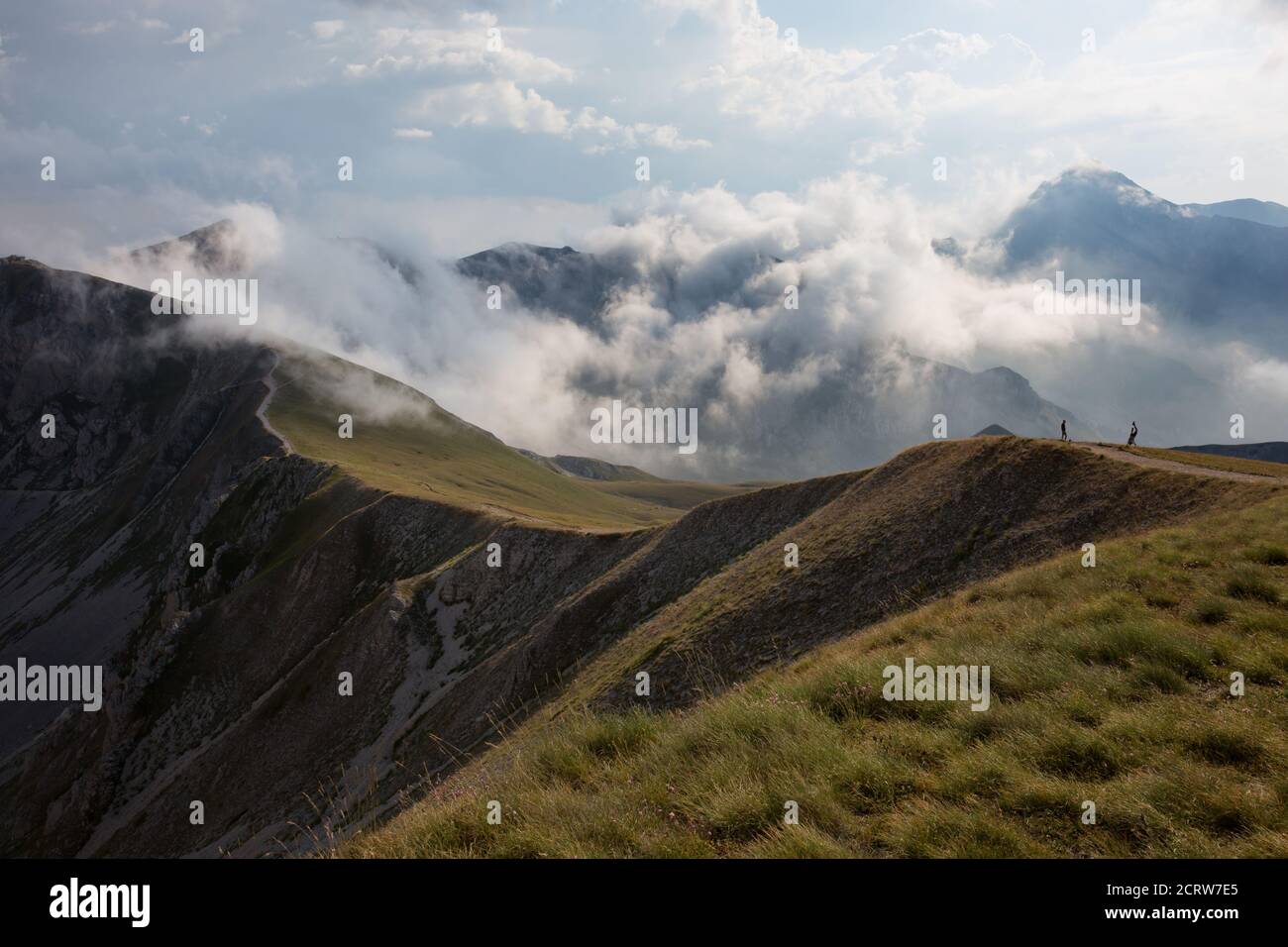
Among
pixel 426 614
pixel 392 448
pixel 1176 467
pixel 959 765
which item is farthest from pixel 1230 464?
pixel 392 448

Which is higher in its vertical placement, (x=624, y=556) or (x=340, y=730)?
(x=624, y=556)

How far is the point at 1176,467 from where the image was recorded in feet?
98.6

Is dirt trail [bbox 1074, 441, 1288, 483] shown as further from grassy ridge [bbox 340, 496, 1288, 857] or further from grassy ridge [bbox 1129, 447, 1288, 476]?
grassy ridge [bbox 340, 496, 1288, 857]

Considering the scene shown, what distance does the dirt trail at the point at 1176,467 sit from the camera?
2531 centimetres

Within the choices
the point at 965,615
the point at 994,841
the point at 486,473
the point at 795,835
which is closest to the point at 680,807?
the point at 795,835

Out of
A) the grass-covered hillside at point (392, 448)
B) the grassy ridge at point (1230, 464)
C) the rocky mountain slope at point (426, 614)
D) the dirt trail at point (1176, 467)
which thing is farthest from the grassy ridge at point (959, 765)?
the grass-covered hillside at point (392, 448)

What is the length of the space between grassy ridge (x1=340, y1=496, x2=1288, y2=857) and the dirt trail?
17.4 metres

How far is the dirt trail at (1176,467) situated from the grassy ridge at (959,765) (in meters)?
17.4

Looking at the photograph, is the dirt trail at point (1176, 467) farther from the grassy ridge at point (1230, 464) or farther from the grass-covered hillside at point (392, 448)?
the grass-covered hillside at point (392, 448)

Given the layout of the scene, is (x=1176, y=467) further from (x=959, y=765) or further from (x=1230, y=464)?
(x=959, y=765)

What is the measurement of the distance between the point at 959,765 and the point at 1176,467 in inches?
1191
